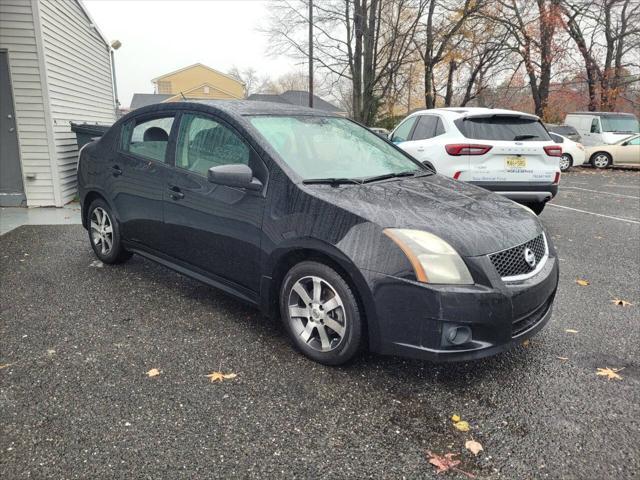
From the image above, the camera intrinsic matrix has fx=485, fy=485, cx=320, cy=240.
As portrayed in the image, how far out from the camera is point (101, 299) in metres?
4.03

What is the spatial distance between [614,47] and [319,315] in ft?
96.7

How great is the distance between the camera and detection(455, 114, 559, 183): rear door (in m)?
6.36

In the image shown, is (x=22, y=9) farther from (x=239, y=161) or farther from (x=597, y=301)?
(x=597, y=301)

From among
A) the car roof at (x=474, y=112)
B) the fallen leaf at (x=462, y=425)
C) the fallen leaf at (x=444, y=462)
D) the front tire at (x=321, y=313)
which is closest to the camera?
the fallen leaf at (x=444, y=462)

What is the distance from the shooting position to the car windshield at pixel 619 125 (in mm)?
17703

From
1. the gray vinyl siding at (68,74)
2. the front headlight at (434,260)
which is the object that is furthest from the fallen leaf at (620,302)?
the gray vinyl siding at (68,74)

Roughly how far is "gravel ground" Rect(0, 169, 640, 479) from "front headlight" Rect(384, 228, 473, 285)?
0.70 metres

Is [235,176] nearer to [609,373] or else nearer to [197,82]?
[609,373]

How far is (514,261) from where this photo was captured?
8.94 ft

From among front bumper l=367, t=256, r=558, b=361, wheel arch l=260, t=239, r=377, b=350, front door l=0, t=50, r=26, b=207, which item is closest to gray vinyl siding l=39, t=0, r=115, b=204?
front door l=0, t=50, r=26, b=207

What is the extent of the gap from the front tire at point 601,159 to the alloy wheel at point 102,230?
707 inches

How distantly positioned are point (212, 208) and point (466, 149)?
4112 millimetres

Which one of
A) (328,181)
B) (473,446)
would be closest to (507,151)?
(328,181)

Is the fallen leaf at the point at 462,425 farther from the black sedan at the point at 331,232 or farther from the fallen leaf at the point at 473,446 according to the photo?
the black sedan at the point at 331,232
